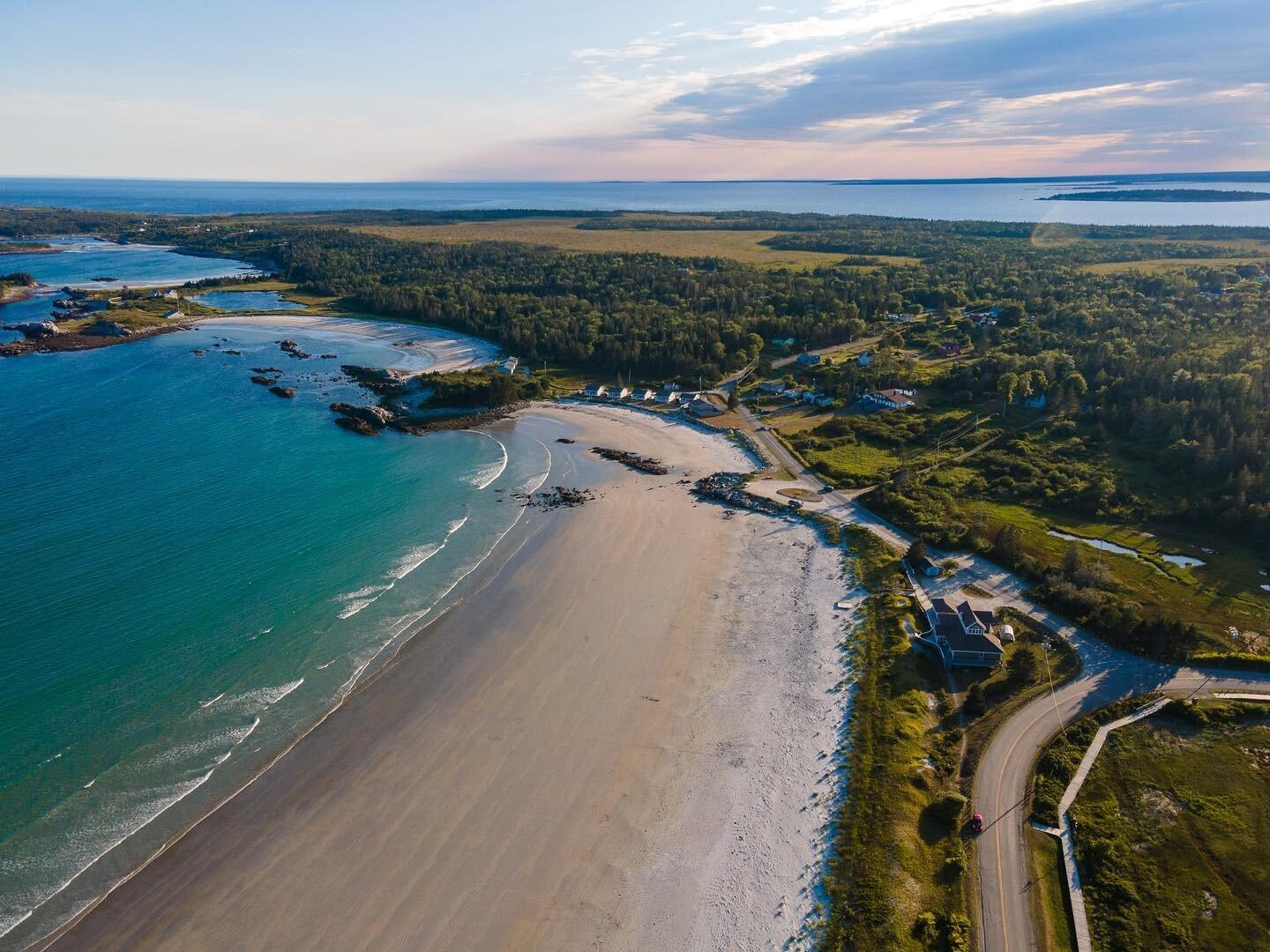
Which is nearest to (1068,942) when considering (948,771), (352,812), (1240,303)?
(948,771)

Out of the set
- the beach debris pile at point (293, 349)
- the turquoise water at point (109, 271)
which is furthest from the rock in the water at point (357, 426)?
the turquoise water at point (109, 271)

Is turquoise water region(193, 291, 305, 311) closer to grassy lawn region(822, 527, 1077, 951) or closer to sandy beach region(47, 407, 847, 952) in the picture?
sandy beach region(47, 407, 847, 952)

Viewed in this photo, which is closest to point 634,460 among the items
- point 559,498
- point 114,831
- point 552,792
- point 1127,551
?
point 559,498

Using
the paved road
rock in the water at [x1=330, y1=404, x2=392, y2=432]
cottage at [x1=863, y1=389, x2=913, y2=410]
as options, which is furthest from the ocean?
cottage at [x1=863, y1=389, x2=913, y2=410]

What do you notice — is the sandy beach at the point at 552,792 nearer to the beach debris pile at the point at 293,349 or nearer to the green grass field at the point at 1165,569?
the green grass field at the point at 1165,569

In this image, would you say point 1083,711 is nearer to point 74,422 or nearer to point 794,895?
point 794,895

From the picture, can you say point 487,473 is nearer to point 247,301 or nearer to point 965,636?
point 965,636
